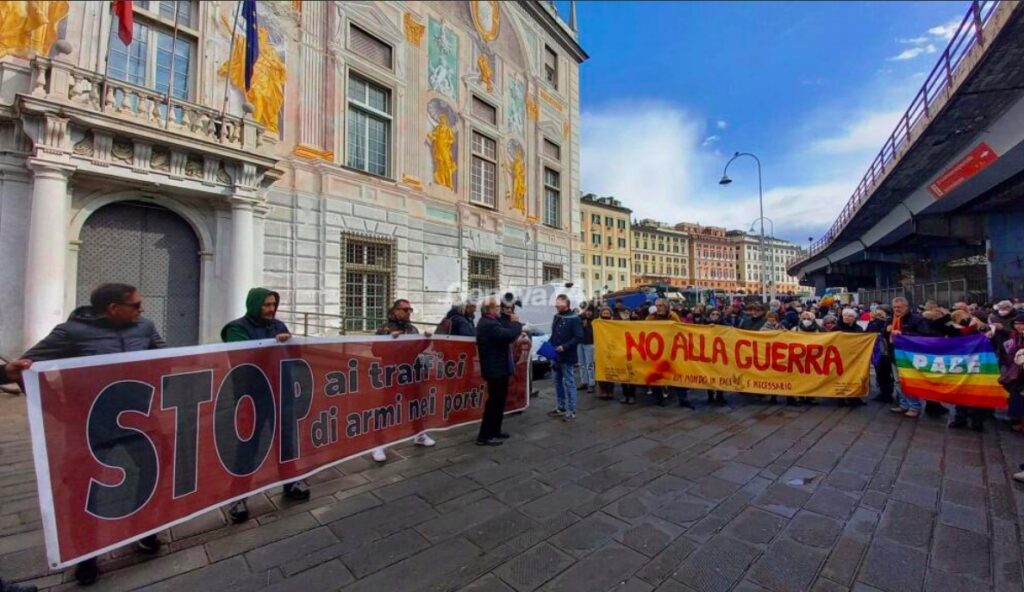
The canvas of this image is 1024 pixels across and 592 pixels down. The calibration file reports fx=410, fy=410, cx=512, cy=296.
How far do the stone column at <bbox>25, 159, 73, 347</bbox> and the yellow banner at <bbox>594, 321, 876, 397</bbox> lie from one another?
33.8 feet

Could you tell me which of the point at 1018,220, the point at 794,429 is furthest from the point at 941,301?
the point at 794,429

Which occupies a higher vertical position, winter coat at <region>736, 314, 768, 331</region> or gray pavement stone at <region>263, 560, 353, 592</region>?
winter coat at <region>736, 314, 768, 331</region>

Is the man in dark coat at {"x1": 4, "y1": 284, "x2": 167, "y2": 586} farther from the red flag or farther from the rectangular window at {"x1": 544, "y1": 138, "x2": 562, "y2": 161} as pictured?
the rectangular window at {"x1": 544, "y1": 138, "x2": 562, "y2": 161}

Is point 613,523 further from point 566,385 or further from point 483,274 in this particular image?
point 483,274

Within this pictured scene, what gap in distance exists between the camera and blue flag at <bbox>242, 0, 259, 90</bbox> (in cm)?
938

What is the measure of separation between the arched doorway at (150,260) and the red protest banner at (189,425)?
25.6ft

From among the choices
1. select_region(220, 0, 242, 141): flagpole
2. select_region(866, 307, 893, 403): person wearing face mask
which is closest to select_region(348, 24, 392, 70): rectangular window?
select_region(220, 0, 242, 141): flagpole

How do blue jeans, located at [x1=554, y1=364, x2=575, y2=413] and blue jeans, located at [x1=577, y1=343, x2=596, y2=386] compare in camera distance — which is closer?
blue jeans, located at [x1=554, y1=364, x2=575, y2=413]

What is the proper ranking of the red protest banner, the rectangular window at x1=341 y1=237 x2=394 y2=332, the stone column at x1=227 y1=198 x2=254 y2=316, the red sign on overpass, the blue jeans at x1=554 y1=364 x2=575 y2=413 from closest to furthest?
the red protest banner, the blue jeans at x1=554 y1=364 x2=575 y2=413, the stone column at x1=227 y1=198 x2=254 y2=316, the red sign on overpass, the rectangular window at x1=341 y1=237 x2=394 y2=332

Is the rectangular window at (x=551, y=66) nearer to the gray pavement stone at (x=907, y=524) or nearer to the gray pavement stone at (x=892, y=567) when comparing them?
the gray pavement stone at (x=907, y=524)

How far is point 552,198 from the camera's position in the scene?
21.5m

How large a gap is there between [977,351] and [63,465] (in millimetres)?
9728

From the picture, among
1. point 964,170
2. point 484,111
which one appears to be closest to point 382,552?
point 484,111

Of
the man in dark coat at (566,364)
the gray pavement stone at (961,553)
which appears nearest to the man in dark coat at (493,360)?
the man in dark coat at (566,364)
